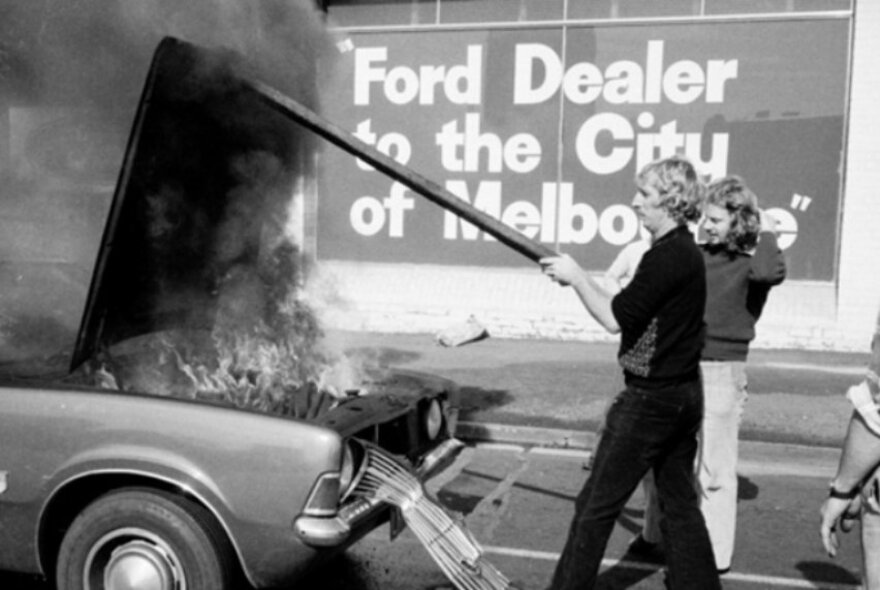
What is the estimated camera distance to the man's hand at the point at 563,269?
3812mm

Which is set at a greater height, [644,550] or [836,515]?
[836,515]

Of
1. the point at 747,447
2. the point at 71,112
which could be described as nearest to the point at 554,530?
the point at 747,447

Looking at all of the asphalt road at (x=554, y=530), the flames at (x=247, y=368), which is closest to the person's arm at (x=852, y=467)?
the asphalt road at (x=554, y=530)

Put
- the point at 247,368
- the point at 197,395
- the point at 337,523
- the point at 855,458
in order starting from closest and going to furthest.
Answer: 1. the point at 855,458
2. the point at 337,523
3. the point at 197,395
4. the point at 247,368

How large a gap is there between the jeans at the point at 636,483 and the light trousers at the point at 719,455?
0.84m

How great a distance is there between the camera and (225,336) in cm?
521

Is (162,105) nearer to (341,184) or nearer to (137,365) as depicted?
(137,365)

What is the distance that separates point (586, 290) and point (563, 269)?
0.41ft

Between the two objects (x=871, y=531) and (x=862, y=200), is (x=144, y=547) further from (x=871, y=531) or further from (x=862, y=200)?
(x=862, y=200)

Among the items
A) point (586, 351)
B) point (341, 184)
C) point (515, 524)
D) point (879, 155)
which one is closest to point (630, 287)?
point (515, 524)

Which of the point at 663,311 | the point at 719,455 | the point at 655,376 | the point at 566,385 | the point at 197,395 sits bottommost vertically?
the point at 566,385

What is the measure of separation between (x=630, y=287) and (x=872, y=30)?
320 inches

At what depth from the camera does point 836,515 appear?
2945 millimetres

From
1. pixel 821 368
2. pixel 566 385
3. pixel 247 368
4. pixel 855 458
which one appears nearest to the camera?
pixel 855 458
